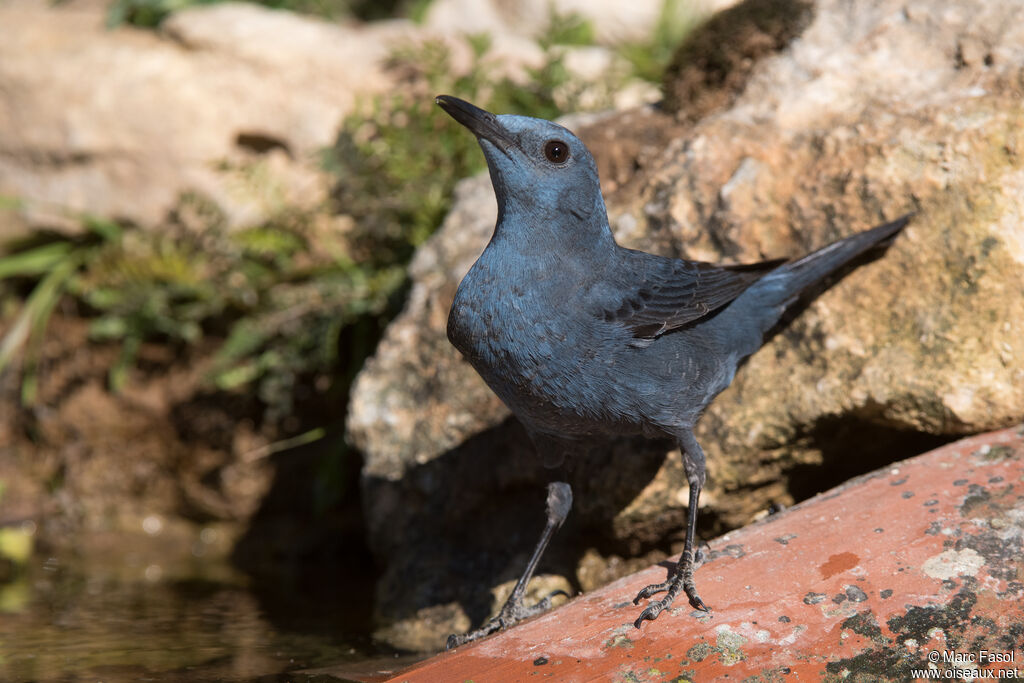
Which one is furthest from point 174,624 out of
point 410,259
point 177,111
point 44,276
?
point 177,111

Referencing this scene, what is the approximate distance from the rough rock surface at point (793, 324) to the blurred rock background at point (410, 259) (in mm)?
13

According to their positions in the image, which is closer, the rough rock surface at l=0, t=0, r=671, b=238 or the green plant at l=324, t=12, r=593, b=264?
the green plant at l=324, t=12, r=593, b=264

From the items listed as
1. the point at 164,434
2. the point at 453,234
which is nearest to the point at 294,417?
the point at 164,434

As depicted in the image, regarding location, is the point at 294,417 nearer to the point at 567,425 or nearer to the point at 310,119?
the point at 310,119

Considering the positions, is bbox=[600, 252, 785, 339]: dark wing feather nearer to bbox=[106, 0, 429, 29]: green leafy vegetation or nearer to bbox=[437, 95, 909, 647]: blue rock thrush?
bbox=[437, 95, 909, 647]: blue rock thrush

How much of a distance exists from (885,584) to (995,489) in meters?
0.62

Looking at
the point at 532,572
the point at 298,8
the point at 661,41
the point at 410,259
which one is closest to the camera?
the point at 532,572

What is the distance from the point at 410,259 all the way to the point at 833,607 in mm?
3934

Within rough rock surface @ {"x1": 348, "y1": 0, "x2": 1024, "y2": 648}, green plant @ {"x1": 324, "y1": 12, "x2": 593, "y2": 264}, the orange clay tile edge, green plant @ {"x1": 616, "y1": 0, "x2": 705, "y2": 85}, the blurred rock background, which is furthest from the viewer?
green plant @ {"x1": 616, "y1": 0, "x2": 705, "y2": 85}

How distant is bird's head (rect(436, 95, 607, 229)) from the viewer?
3.35 m

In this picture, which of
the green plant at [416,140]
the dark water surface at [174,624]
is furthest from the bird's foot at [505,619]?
the green plant at [416,140]

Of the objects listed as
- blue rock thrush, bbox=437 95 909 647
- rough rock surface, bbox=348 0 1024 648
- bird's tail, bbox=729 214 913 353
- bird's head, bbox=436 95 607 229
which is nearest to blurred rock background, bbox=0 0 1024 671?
rough rock surface, bbox=348 0 1024 648

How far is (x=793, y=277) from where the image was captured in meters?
3.81

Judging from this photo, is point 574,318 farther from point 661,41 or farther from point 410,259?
point 661,41
